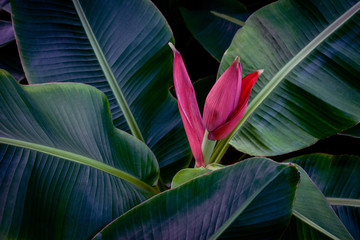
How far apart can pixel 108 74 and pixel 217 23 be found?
0.48 meters

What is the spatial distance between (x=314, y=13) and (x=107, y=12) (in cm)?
54

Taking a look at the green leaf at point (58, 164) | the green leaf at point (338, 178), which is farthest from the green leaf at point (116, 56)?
the green leaf at point (338, 178)

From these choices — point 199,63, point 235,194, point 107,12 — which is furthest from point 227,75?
point 199,63

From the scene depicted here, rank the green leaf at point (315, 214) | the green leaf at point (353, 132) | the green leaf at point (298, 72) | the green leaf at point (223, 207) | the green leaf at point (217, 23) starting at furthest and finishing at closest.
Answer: the green leaf at point (217, 23), the green leaf at point (353, 132), the green leaf at point (298, 72), the green leaf at point (315, 214), the green leaf at point (223, 207)

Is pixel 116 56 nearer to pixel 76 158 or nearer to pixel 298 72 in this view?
pixel 76 158

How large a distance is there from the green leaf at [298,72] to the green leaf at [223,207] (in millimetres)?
267

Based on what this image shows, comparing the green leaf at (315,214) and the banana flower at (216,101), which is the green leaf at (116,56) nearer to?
the banana flower at (216,101)

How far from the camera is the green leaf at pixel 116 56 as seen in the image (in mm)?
670

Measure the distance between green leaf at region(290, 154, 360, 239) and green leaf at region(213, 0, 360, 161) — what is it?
12 centimetres

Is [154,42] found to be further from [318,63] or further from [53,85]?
[318,63]

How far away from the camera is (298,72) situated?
2.25ft

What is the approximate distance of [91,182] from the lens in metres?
0.55

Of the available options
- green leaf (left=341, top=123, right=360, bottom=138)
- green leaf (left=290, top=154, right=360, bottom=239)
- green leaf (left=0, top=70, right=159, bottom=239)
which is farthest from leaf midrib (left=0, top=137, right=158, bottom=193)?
green leaf (left=341, top=123, right=360, bottom=138)

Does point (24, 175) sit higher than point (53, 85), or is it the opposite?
point (53, 85)
